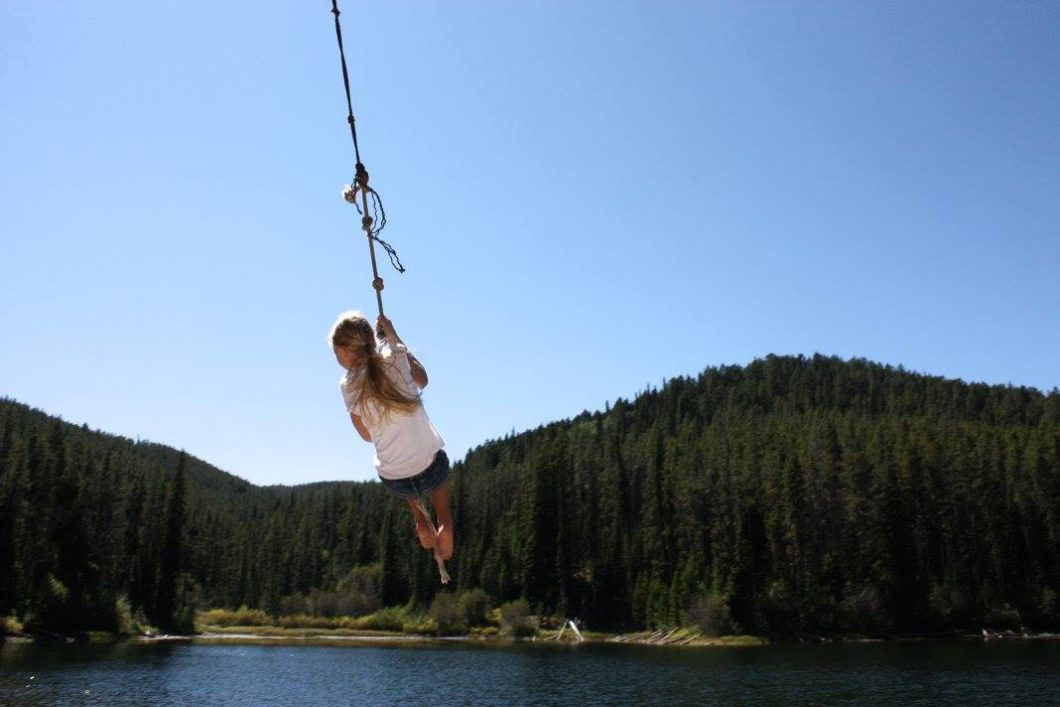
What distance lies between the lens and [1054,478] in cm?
9106

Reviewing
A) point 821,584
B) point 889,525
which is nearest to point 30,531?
point 821,584

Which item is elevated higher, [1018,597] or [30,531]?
[30,531]

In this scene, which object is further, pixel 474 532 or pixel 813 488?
pixel 474 532

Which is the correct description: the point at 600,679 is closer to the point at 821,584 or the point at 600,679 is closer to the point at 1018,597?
the point at 821,584

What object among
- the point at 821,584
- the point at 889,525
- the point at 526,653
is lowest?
the point at 526,653

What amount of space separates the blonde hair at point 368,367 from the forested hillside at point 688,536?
84802mm

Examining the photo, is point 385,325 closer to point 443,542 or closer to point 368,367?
point 368,367

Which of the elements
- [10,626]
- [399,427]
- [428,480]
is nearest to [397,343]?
[399,427]

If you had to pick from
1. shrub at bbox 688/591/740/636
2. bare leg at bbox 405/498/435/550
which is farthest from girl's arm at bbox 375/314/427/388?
shrub at bbox 688/591/740/636

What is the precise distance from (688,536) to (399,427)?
308 ft

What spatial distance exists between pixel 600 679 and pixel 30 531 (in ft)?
234

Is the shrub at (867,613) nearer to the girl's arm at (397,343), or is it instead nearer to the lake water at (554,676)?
the lake water at (554,676)

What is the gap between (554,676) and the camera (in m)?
53.4

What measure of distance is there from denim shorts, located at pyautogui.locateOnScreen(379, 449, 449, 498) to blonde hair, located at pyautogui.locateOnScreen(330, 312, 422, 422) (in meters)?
0.48
